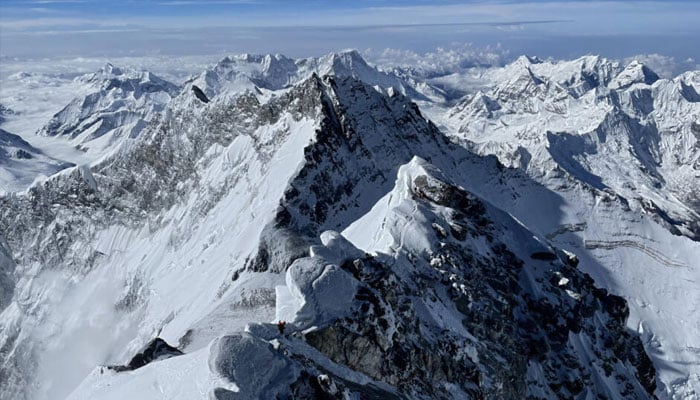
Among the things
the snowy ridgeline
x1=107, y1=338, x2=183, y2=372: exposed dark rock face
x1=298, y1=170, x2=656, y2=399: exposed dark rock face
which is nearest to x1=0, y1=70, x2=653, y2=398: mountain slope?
the snowy ridgeline

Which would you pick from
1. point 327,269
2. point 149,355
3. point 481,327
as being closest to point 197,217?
point 149,355

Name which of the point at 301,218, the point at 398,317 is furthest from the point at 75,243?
the point at 398,317

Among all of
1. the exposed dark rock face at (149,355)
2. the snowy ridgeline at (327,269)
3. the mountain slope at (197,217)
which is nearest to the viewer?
the snowy ridgeline at (327,269)

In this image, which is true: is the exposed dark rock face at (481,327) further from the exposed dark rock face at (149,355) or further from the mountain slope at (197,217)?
the exposed dark rock face at (149,355)

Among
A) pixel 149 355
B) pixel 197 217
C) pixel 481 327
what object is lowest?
pixel 197 217

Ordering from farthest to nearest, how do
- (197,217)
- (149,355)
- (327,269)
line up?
(197,217), (149,355), (327,269)

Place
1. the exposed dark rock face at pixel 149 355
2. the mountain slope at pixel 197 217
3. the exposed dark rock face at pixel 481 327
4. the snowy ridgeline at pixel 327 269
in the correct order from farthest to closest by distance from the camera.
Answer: the mountain slope at pixel 197 217 < the exposed dark rock face at pixel 149 355 < the exposed dark rock face at pixel 481 327 < the snowy ridgeline at pixel 327 269

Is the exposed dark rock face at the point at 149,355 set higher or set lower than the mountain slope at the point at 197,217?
higher

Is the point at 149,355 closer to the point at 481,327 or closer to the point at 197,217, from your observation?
the point at 481,327

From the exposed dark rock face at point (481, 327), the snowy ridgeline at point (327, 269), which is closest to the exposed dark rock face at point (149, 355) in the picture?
the snowy ridgeline at point (327, 269)
